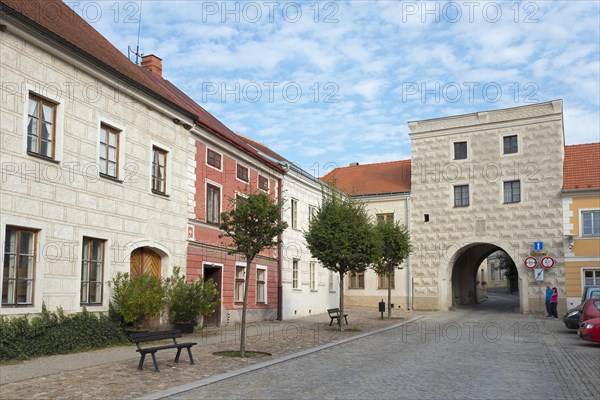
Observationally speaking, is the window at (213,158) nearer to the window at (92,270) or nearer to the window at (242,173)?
the window at (242,173)

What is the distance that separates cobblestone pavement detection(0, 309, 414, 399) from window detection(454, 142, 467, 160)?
21.1 m

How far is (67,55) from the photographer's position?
14.9 metres

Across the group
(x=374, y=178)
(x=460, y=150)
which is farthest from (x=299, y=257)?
(x=374, y=178)

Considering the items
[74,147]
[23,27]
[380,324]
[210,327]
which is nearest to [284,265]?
[380,324]

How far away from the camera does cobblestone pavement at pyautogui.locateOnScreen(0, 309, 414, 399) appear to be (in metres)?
9.55

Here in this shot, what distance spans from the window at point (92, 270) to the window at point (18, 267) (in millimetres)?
1849

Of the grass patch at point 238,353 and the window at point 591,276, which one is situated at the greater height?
the window at point 591,276

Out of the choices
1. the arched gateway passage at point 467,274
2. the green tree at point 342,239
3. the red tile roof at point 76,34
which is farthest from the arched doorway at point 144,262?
the arched gateway passage at point 467,274

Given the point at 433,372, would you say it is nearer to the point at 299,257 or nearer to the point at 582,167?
the point at 299,257

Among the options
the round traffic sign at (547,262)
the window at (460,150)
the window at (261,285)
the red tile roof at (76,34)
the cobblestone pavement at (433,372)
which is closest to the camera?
the cobblestone pavement at (433,372)

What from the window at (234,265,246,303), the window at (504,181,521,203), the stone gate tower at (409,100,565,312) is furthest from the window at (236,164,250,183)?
the window at (504,181,521,203)

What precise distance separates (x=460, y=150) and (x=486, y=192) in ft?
9.88

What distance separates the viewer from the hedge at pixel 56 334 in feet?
41.0

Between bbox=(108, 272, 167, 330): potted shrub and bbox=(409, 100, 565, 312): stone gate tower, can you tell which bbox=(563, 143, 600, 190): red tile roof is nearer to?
bbox=(409, 100, 565, 312): stone gate tower
